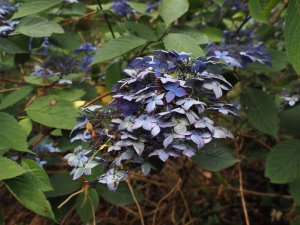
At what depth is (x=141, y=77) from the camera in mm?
988

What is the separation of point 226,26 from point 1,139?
1380 mm

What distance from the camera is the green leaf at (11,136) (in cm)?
116

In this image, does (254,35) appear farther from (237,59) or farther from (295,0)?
(295,0)

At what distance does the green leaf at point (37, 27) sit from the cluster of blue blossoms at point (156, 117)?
0.43 m

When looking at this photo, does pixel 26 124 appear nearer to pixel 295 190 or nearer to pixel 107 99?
pixel 107 99

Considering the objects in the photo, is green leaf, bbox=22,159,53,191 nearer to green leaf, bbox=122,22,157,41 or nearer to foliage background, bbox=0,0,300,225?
foliage background, bbox=0,0,300,225

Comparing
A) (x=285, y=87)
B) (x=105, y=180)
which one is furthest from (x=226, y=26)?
(x=105, y=180)

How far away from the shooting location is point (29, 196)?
1088mm

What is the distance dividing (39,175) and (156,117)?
0.46m

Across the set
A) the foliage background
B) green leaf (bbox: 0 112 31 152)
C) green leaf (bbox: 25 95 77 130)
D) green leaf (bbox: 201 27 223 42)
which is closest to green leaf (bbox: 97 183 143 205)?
the foliage background

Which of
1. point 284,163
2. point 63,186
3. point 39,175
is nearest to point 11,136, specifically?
point 39,175

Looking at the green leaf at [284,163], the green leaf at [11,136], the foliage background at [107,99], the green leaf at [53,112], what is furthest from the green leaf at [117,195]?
the green leaf at [284,163]

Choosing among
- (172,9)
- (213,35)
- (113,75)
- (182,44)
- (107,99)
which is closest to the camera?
(182,44)

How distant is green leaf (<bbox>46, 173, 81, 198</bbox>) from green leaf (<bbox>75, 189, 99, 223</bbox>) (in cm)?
4
